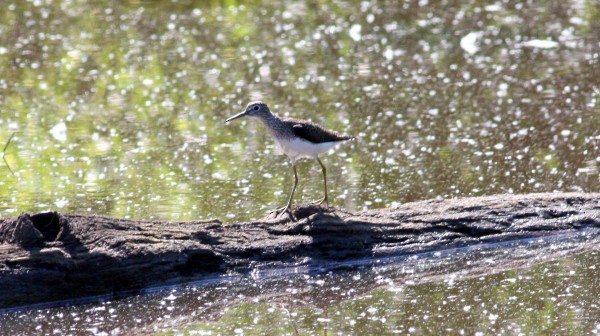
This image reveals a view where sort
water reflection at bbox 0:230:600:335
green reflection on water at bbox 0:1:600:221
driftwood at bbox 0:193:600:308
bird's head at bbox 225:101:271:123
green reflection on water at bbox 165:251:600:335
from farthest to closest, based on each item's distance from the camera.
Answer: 1. green reflection on water at bbox 0:1:600:221
2. bird's head at bbox 225:101:271:123
3. driftwood at bbox 0:193:600:308
4. water reflection at bbox 0:230:600:335
5. green reflection on water at bbox 165:251:600:335

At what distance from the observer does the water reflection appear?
5.98 m

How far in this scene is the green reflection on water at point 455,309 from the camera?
19.2ft

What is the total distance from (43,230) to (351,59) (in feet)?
22.9

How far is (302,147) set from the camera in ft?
24.7

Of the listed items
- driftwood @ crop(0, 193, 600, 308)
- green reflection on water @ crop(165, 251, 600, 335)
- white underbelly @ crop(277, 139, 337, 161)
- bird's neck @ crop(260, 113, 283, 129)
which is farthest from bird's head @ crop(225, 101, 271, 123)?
green reflection on water @ crop(165, 251, 600, 335)

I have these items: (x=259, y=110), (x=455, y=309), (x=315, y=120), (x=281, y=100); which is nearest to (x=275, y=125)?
(x=259, y=110)

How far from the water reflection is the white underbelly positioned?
1080mm

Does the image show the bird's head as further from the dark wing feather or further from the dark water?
the dark water

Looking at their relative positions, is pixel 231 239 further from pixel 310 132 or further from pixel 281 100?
pixel 281 100

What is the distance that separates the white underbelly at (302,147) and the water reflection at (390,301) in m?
1.08

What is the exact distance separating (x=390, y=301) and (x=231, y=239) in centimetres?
117

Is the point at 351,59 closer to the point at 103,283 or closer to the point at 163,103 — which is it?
the point at 163,103

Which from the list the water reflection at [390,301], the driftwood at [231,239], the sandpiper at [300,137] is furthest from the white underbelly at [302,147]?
the water reflection at [390,301]

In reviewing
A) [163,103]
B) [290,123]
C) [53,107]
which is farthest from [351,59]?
[290,123]
